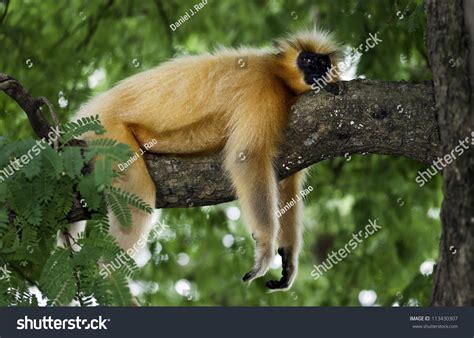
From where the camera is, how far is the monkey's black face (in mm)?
6285

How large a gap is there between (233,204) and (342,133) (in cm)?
488

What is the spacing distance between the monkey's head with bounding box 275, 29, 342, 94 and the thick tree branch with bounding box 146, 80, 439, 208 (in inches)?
29.2

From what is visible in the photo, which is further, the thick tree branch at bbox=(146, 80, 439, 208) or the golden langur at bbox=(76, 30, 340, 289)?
the golden langur at bbox=(76, 30, 340, 289)

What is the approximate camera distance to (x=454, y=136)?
154 inches

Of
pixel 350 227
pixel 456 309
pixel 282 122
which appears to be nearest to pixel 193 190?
pixel 282 122

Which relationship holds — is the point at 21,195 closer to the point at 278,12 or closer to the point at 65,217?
the point at 65,217

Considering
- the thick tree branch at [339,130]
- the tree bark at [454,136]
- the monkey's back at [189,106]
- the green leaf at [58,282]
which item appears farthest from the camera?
the monkey's back at [189,106]

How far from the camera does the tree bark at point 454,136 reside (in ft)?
11.9

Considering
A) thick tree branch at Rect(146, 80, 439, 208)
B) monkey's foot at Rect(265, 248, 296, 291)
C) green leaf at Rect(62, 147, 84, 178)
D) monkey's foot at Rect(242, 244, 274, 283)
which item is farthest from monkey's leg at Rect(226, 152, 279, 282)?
green leaf at Rect(62, 147, 84, 178)

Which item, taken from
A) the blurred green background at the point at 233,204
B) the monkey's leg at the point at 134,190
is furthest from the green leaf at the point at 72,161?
the blurred green background at the point at 233,204

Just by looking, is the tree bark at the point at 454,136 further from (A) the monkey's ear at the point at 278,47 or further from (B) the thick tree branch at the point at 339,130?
(A) the monkey's ear at the point at 278,47

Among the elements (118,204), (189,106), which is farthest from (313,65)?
(118,204)

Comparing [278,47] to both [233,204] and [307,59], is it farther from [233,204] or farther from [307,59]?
[233,204]

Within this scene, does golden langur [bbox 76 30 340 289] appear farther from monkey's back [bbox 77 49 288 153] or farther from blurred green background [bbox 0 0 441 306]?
blurred green background [bbox 0 0 441 306]
